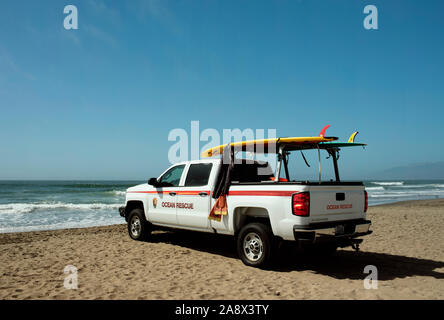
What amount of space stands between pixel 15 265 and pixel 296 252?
18.2 feet

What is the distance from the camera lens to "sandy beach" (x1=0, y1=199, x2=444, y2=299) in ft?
15.9

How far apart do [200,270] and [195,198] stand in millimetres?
1528

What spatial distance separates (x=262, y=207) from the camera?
5.77 m

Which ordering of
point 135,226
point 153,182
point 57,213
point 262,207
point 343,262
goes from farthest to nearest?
1. point 57,213
2. point 135,226
3. point 153,182
4. point 343,262
5. point 262,207

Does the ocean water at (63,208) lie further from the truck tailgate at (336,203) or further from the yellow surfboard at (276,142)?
the truck tailgate at (336,203)

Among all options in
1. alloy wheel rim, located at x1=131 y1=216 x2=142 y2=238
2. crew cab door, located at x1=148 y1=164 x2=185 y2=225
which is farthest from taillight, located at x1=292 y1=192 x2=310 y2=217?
alloy wheel rim, located at x1=131 y1=216 x2=142 y2=238

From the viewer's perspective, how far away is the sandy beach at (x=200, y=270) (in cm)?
484

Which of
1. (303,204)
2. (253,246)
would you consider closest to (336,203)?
(303,204)

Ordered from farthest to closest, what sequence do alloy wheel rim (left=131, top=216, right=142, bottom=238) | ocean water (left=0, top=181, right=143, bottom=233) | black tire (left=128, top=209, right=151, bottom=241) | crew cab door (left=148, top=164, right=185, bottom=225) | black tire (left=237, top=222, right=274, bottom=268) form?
ocean water (left=0, top=181, right=143, bottom=233) < alloy wheel rim (left=131, top=216, right=142, bottom=238) < black tire (left=128, top=209, right=151, bottom=241) < crew cab door (left=148, top=164, right=185, bottom=225) < black tire (left=237, top=222, right=274, bottom=268)

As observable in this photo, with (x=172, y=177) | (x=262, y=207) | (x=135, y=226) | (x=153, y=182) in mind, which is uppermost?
(x=172, y=177)

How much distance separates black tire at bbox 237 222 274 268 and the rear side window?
4.83 ft

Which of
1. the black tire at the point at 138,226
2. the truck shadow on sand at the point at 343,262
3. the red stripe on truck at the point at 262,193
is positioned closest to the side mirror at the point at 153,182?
the black tire at the point at 138,226

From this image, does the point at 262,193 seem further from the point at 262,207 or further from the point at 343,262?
the point at 343,262

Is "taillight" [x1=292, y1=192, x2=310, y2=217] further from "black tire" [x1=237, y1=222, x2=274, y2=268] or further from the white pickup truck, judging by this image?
"black tire" [x1=237, y1=222, x2=274, y2=268]
